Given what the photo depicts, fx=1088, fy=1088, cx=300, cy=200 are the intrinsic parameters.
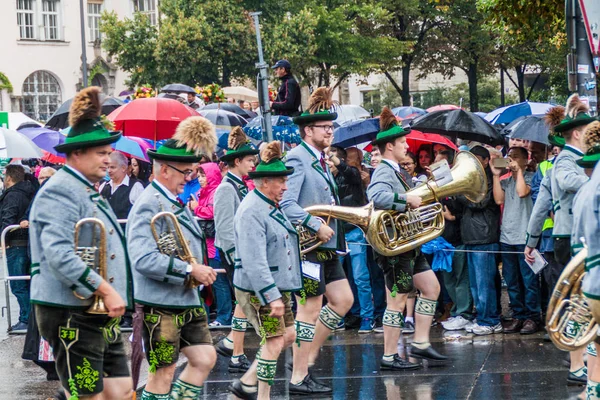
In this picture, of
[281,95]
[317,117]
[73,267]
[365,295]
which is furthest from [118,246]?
[281,95]

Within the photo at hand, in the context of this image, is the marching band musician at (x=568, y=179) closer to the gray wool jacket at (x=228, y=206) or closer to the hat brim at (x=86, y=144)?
the gray wool jacket at (x=228, y=206)

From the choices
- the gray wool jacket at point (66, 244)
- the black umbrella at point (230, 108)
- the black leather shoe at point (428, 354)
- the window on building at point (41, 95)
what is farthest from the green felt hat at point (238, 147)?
the window on building at point (41, 95)

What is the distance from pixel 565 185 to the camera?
7.96m

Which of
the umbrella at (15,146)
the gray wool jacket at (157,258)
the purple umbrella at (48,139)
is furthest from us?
the purple umbrella at (48,139)

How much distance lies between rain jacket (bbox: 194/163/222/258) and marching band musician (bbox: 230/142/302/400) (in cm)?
408

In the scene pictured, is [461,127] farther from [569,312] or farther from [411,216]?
[569,312]

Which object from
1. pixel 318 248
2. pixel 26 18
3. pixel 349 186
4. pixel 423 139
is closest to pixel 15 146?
pixel 349 186

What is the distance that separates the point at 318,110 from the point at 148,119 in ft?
15.4

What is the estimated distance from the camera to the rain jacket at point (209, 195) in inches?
464

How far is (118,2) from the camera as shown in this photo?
5328 cm

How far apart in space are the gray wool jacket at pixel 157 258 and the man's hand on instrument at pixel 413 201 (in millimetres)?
2597

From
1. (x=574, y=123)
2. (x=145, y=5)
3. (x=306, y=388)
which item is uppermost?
(x=145, y=5)

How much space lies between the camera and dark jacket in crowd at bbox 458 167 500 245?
10883 mm

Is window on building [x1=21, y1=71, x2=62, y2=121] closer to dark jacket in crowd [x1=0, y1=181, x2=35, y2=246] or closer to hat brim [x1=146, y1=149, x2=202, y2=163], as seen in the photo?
dark jacket in crowd [x1=0, y1=181, x2=35, y2=246]
